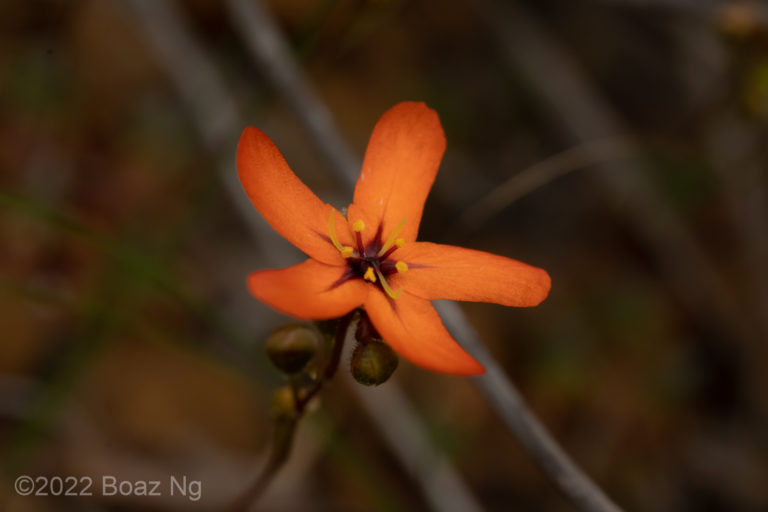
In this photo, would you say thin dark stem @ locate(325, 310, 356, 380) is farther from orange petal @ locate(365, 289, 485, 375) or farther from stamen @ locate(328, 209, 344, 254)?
stamen @ locate(328, 209, 344, 254)

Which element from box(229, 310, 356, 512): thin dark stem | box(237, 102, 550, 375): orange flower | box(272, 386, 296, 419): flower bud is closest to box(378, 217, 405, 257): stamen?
box(237, 102, 550, 375): orange flower

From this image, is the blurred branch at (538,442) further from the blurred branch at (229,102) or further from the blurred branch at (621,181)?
the blurred branch at (621,181)

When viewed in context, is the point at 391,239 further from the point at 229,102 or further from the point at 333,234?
the point at 229,102

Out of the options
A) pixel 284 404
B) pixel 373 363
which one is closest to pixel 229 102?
pixel 284 404

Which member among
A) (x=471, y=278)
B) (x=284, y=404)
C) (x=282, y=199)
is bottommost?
(x=284, y=404)

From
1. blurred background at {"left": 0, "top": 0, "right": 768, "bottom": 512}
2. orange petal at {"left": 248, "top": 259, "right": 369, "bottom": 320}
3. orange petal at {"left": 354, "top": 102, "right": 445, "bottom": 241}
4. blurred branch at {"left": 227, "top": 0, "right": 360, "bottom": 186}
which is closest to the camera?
orange petal at {"left": 248, "top": 259, "right": 369, "bottom": 320}

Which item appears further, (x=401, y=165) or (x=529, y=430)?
(x=401, y=165)
